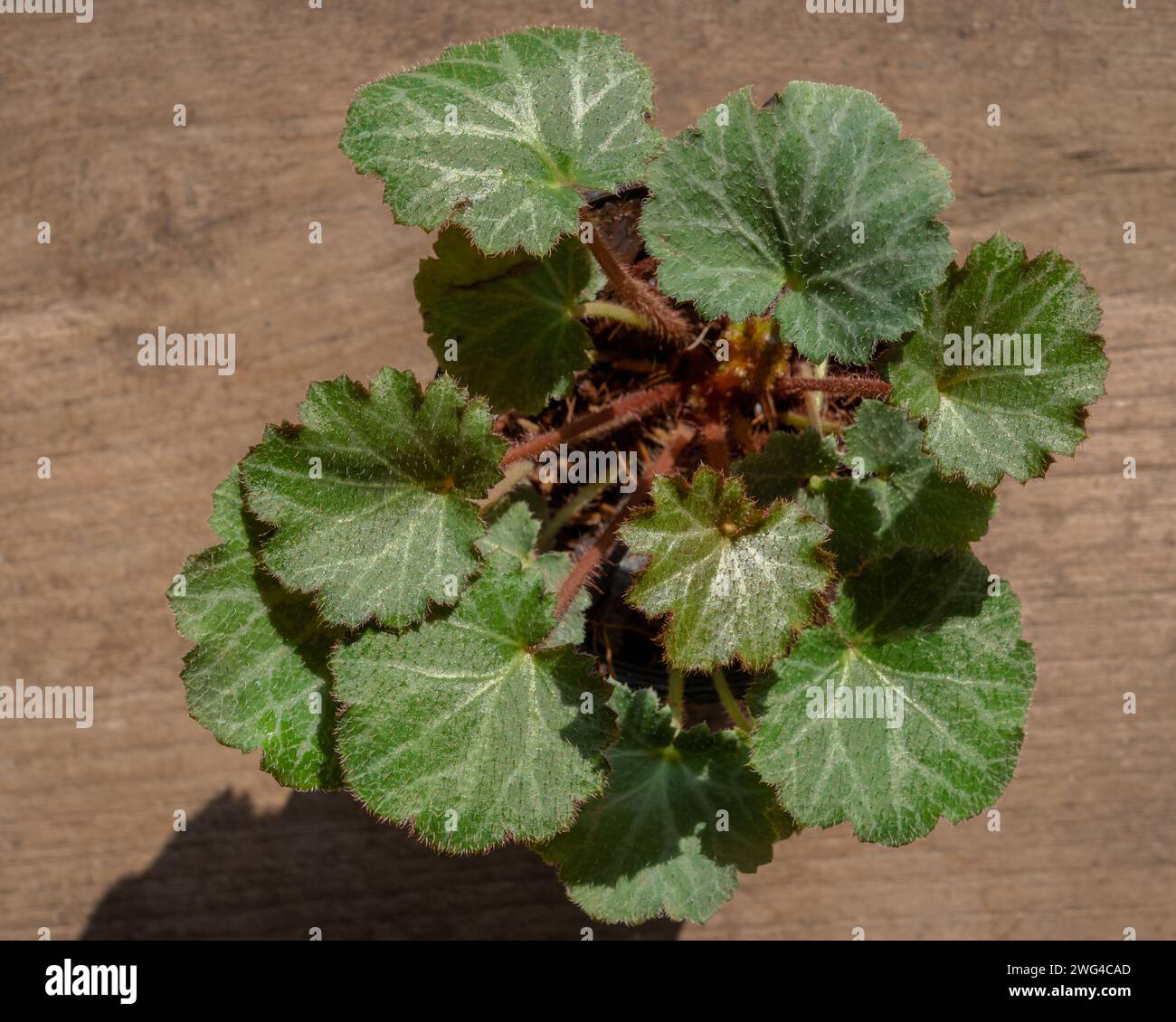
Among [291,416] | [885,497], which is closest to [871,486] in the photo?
[885,497]

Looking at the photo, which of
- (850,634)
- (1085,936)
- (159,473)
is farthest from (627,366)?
(1085,936)

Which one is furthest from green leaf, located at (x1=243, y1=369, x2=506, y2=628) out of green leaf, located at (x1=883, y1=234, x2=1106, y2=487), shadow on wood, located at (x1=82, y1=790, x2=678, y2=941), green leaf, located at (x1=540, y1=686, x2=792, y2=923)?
shadow on wood, located at (x1=82, y1=790, x2=678, y2=941)

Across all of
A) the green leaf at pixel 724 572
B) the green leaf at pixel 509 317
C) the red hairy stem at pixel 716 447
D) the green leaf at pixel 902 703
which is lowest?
the green leaf at pixel 902 703

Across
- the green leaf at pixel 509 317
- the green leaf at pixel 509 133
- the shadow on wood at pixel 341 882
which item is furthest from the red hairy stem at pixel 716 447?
the shadow on wood at pixel 341 882

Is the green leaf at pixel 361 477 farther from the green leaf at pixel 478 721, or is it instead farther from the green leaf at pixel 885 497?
the green leaf at pixel 885 497

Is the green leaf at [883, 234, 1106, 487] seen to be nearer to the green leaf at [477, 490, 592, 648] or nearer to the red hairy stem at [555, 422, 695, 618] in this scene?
the red hairy stem at [555, 422, 695, 618]

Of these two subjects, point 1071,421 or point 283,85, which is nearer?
point 1071,421

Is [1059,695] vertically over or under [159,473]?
under
